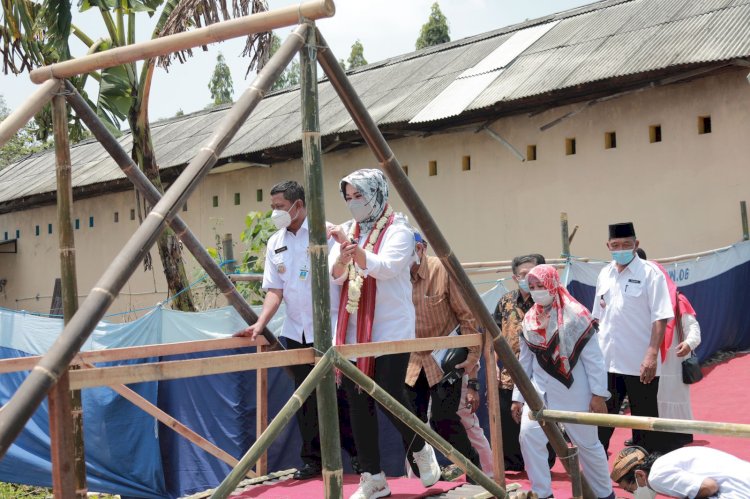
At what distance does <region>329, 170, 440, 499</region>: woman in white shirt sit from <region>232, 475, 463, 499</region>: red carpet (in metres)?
0.09

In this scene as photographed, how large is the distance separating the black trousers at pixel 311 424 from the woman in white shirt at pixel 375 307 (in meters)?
0.71

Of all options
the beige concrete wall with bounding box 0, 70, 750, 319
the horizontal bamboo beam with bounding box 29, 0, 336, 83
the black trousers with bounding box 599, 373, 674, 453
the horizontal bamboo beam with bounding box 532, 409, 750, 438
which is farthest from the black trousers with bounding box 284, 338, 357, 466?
the beige concrete wall with bounding box 0, 70, 750, 319

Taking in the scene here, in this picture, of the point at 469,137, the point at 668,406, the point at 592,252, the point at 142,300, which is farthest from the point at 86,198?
the point at 668,406

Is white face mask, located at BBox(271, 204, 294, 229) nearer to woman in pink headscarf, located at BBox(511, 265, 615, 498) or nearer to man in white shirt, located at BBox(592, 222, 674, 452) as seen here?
→ woman in pink headscarf, located at BBox(511, 265, 615, 498)

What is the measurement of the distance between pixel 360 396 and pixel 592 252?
9219mm

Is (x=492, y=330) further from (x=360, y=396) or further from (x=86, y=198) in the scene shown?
(x=86, y=198)

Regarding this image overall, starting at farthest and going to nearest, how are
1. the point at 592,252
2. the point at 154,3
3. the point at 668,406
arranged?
the point at 592,252, the point at 154,3, the point at 668,406

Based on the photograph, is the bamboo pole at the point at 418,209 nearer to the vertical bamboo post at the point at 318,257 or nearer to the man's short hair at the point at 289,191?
the vertical bamboo post at the point at 318,257

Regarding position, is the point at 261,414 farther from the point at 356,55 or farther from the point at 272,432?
the point at 356,55

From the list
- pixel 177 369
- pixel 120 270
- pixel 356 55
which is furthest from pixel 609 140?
pixel 356 55

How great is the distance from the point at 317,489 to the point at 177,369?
1.87 m

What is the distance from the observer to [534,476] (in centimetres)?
497

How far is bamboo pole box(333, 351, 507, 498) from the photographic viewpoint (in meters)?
3.33

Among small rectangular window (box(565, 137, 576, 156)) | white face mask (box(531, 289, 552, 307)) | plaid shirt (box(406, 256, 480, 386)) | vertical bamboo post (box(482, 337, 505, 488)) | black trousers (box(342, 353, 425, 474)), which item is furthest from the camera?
small rectangular window (box(565, 137, 576, 156))
